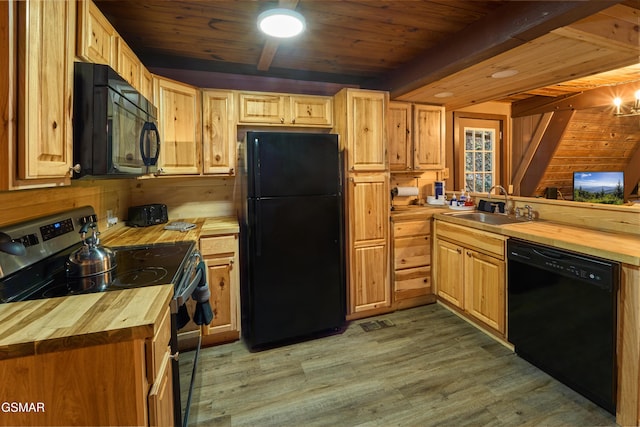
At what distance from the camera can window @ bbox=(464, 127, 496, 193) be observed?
432 centimetres

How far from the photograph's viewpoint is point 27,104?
959mm

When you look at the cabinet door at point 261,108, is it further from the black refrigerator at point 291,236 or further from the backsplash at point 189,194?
the backsplash at point 189,194

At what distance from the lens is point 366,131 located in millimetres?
2777

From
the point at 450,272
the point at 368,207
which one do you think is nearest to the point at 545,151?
the point at 450,272

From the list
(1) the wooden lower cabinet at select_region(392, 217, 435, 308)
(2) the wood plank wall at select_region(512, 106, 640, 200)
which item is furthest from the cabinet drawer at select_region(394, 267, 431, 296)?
(2) the wood plank wall at select_region(512, 106, 640, 200)

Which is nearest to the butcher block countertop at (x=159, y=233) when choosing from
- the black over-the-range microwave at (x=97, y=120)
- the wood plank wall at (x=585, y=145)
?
the black over-the-range microwave at (x=97, y=120)

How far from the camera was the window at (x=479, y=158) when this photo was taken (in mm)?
4324

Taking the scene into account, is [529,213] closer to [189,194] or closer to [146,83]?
[189,194]

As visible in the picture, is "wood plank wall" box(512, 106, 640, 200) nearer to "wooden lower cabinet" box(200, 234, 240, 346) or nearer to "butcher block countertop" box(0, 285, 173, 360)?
"wooden lower cabinet" box(200, 234, 240, 346)

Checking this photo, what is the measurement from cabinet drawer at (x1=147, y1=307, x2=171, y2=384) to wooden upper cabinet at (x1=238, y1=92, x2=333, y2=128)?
193 cm

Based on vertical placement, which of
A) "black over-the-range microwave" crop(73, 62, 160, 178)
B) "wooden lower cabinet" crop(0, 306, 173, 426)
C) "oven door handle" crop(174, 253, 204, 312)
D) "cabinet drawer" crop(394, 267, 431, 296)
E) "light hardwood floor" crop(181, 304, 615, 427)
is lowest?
"light hardwood floor" crop(181, 304, 615, 427)

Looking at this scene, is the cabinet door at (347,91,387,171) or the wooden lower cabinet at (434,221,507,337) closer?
the wooden lower cabinet at (434,221,507,337)

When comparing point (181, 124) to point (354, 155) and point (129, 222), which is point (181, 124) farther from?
point (354, 155)

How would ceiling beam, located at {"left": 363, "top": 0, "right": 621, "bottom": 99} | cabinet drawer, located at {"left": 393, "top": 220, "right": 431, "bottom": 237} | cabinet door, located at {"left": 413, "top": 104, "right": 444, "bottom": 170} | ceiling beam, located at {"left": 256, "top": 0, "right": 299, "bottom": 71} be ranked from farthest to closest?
cabinet door, located at {"left": 413, "top": 104, "right": 444, "bottom": 170} < cabinet drawer, located at {"left": 393, "top": 220, "right": 431, "bottom": 237} < ceiling beam, located at {"left": 256, "top": 0, "right": 299, "bottom": 71} < ceiling beam, located at {"left": 363, "top": 0, "right": 621, "bottom": 99}
